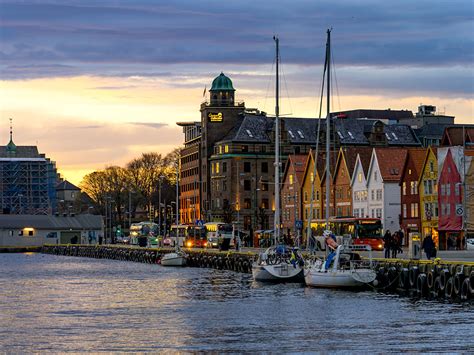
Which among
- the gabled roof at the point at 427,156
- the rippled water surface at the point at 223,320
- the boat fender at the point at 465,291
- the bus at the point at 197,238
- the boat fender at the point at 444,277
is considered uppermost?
the gabled roof at the point at 427,156

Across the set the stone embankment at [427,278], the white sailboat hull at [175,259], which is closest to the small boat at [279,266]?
the stone embankment at [427,278]

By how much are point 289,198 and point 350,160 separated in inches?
875

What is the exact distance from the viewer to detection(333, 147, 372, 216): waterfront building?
160625mm

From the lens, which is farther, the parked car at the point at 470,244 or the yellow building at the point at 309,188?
the yellow building at the point at 309,188

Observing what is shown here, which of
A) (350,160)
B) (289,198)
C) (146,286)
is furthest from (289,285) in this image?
(289,198)

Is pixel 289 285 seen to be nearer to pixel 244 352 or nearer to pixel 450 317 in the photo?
pixel 450 317

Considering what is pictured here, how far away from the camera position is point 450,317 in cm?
5822

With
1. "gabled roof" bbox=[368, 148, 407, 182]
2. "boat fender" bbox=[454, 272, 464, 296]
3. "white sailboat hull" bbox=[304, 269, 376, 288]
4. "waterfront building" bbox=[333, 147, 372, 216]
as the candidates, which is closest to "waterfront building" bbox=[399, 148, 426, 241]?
"gabled roof" bbox=[368, 148, 407, 182]

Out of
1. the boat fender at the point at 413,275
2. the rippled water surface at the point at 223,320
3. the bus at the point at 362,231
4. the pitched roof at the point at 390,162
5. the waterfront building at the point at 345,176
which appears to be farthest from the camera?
the waterfront building at the point at 345,176

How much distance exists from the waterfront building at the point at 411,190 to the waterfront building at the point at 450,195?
741 cm

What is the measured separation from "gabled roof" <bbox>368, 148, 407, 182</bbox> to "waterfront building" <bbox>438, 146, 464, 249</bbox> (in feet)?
50.8

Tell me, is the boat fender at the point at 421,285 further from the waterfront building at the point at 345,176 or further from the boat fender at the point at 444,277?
the waterfront building at the point at 345,176

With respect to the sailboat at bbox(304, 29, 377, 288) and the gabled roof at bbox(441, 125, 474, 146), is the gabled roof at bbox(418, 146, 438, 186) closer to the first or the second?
the gabled roof at bbox(441, 125, 474, 146)

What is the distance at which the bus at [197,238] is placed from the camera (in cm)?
16050
